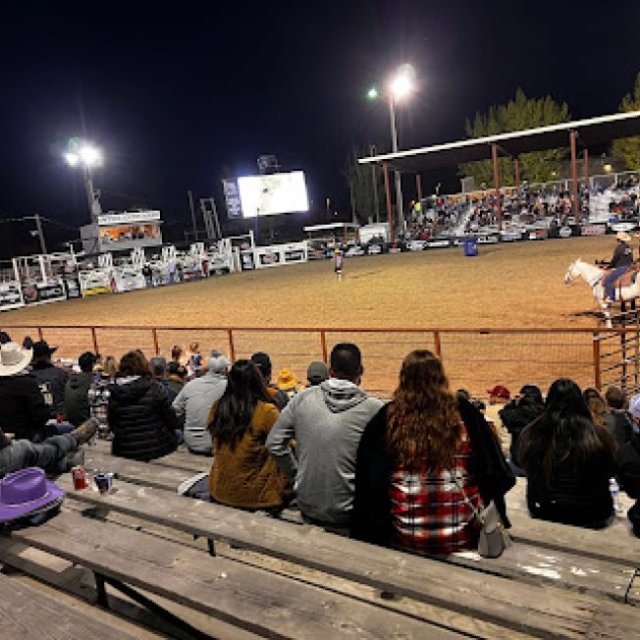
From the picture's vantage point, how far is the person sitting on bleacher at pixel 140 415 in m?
5.50

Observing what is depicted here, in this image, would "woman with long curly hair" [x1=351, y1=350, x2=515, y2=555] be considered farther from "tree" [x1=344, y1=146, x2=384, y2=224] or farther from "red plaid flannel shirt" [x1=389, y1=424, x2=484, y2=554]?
"tree" [x1=344, y1=146, x2=384, y2=224]

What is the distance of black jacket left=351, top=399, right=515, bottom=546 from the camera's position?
310 cm

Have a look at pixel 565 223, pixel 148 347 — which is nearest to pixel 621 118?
pixel 565 223

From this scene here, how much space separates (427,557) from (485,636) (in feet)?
1.83

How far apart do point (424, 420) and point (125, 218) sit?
58.1 metres

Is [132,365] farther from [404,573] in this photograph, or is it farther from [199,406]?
[404,573]

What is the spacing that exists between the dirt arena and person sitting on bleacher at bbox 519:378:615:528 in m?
6.09

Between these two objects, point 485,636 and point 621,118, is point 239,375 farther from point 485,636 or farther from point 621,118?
point 621,118

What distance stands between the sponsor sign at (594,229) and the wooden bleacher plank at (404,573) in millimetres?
38469

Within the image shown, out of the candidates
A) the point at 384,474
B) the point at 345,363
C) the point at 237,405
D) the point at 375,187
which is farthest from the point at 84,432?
the point at 375,187

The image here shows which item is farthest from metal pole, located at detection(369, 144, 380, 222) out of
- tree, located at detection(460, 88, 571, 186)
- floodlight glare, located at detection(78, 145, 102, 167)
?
floodlight glare, located at detection(78, 145, 102, 167)

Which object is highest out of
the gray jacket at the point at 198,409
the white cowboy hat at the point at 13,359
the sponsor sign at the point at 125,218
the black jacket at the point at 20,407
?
the sponsor sign at the point at 125,218

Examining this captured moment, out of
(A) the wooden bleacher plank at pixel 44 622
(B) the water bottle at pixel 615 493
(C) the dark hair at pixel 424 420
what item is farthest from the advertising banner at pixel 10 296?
(C) the dark hair at pixel 424 420

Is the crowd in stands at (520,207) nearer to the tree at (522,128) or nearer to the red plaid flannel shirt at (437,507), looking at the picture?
the tree at (522,128)
